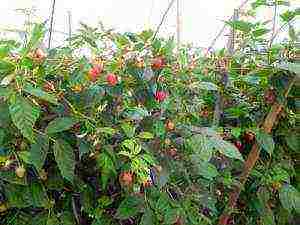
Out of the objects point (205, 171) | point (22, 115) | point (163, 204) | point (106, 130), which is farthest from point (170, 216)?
point (22, 115)

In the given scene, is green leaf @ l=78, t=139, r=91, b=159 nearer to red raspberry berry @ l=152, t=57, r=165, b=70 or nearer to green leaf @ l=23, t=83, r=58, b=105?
green leaf @ l=23, t=83, r=58, b=105

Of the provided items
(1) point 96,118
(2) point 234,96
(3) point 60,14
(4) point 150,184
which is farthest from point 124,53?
(3) point 60,14

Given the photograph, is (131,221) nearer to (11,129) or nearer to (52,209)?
(52,209)

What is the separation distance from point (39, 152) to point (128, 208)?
22 cm

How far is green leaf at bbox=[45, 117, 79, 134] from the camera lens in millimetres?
832

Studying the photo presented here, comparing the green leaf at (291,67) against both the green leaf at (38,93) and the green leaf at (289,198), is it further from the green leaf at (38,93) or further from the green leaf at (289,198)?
the green leaf at (38,93)

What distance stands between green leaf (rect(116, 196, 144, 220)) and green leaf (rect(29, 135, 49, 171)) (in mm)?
198

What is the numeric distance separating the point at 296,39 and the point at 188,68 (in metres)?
0.37

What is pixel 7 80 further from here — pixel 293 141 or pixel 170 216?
pixel 293 141

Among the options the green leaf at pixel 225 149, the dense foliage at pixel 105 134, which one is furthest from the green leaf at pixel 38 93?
the green leaf at pixel 225 149

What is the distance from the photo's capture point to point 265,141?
127 centimetres

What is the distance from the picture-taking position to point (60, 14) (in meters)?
1.87

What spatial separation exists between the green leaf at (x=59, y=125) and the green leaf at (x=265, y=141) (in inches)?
23.2

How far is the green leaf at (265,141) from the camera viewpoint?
4.13ft
